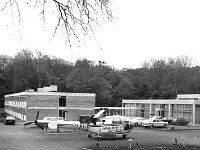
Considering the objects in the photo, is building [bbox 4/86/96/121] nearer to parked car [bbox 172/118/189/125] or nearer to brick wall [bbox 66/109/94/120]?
brick wall [bbox 66/109/94/120]

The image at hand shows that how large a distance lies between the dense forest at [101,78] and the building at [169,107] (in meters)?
8.90

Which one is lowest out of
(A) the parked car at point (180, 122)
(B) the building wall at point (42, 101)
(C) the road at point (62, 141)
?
(C) the road at point (62, 141)

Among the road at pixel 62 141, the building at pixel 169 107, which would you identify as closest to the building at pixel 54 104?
the building at pixel 169 107

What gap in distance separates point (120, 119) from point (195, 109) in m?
16.6

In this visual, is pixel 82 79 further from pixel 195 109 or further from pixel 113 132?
pixel 113 132

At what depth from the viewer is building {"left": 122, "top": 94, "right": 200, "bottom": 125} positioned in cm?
5341

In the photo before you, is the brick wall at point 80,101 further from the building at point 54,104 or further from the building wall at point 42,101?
the building wall at point 42,101

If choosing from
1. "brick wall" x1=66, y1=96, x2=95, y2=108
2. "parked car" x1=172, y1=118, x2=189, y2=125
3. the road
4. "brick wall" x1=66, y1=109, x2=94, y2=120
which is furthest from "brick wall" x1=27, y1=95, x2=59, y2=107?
the road

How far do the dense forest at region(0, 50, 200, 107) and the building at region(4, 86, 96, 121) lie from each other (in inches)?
686

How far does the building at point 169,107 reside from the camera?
53406mm

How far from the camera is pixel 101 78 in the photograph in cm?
7350

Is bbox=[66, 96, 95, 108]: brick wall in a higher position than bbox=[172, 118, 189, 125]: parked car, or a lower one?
higher

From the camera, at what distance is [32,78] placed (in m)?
80.9

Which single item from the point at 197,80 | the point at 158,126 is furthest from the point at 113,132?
the point at 197,80
